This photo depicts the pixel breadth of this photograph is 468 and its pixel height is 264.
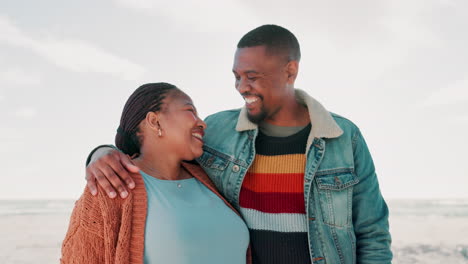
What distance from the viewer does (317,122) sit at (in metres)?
2.88

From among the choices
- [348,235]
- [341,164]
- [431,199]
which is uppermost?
[341,164]

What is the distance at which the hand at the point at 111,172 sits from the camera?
212 cm

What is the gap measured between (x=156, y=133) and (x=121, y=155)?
0.25 m

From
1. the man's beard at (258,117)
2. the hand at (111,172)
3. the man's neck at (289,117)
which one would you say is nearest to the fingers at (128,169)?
the hand at (111,172)

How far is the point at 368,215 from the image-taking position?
276 cm

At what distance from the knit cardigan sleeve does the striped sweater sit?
3.10 feet

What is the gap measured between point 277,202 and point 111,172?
1.02 metres

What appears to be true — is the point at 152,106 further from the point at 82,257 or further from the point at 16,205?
the point at 16,205

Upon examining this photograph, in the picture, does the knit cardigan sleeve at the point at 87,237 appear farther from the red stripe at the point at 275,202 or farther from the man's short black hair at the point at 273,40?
the man's short black hair at the point at 273,40

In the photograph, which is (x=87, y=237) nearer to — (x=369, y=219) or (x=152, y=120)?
(x=152, y=120)

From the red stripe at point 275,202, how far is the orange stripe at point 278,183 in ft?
0.09

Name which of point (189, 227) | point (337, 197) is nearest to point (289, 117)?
point (337, 197)

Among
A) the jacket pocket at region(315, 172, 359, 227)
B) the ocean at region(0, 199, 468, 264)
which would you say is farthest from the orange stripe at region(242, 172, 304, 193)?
the ocean at region(0, 199, 468, 264)

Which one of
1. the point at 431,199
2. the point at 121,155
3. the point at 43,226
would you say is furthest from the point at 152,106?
the point at 431,199
